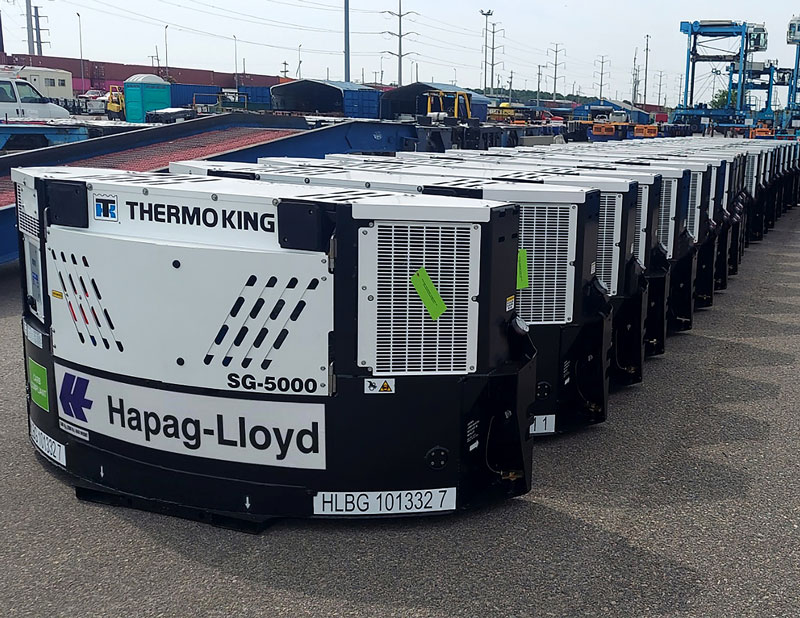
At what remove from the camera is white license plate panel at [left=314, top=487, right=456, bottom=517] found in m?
4.23

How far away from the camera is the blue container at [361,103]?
32.9m

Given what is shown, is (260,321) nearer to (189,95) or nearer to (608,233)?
(608,233)

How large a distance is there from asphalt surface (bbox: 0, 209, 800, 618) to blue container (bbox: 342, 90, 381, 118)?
1118 inches

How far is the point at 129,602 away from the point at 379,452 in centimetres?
130

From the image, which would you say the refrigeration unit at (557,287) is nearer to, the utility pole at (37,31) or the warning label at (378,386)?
the warning label at (378,386)

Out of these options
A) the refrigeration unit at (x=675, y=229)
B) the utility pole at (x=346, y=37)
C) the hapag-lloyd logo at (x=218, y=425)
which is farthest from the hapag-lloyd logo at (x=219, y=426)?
the utility pole at (x=346, y=37)

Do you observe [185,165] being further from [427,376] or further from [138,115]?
[138,115]

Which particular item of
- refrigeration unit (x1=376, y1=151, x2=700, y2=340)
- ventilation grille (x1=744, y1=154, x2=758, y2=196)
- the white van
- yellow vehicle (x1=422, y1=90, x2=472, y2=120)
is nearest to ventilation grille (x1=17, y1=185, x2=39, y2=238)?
refrigeration unit (x1=376, y1=151, x2=700, y2=340)

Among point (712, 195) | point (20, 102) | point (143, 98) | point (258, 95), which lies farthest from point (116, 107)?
point (712, 195)

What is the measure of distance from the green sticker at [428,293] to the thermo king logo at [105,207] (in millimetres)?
1575

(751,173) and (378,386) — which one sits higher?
(751,173)

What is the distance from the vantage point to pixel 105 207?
4449 millimetres

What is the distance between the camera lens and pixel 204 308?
4.20 meters

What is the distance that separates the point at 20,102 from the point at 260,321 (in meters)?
19.3
